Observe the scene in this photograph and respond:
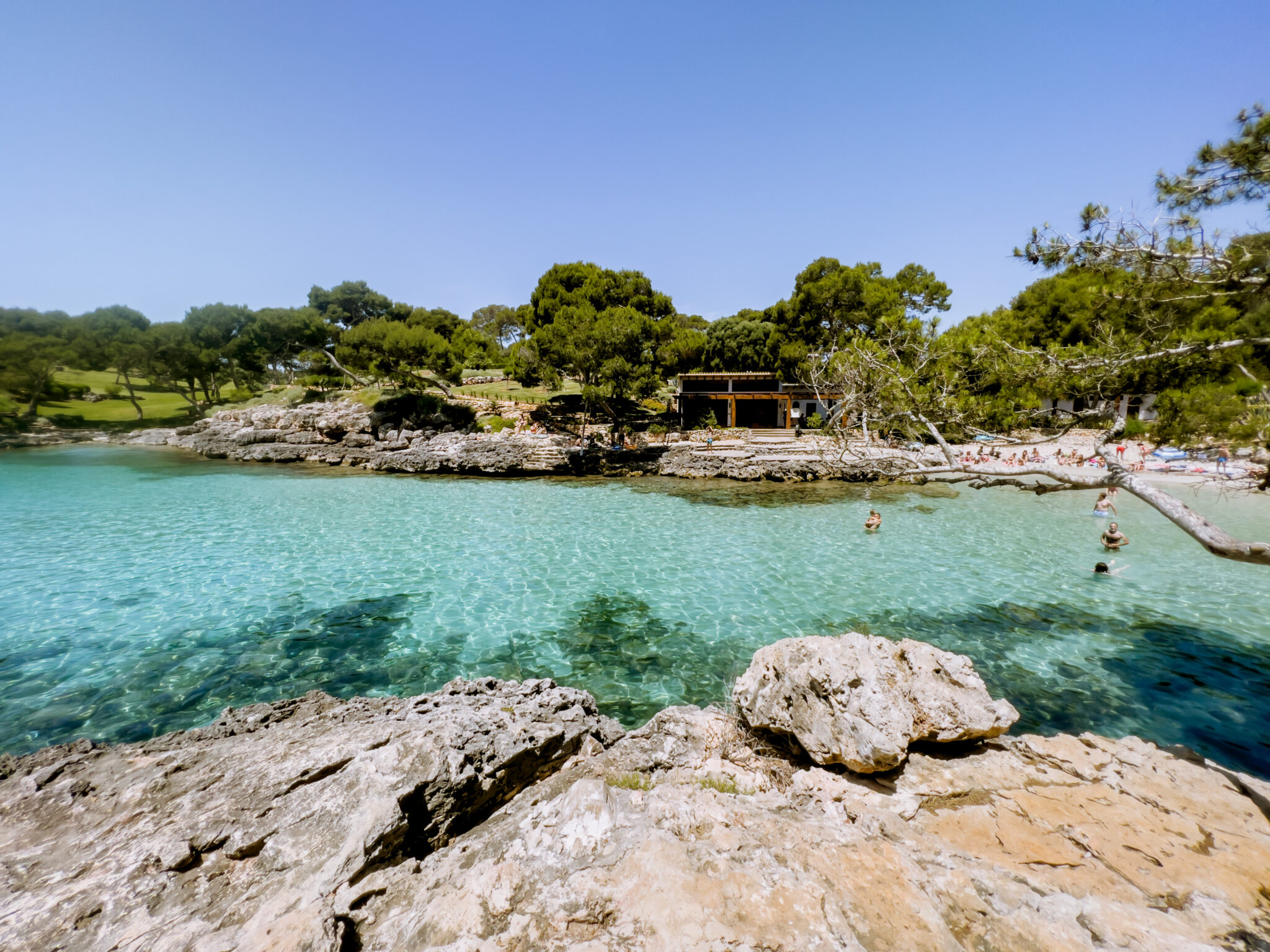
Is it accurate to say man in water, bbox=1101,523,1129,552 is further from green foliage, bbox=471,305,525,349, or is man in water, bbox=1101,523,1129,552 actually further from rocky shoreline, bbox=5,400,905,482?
green foliage, bbox=471,305,525,349

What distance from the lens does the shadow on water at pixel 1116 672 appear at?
6.06m

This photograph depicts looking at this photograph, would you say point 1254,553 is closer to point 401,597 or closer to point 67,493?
point 401,597

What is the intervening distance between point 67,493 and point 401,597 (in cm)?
2250

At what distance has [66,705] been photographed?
21.5ft

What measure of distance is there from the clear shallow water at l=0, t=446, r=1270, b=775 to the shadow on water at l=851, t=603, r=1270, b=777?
→ 44 millimetres

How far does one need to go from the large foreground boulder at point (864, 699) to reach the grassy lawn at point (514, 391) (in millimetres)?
38133

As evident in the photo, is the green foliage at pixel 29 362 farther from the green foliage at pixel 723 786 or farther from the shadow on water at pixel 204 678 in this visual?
the green foliage at pixel 723 786

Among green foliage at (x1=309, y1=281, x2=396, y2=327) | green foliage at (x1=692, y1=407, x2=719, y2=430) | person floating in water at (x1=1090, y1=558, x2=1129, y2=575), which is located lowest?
person floating in water at (x1=1090, y1=558, x2=1129, y2=575)

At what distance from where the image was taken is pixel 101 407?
5194cm

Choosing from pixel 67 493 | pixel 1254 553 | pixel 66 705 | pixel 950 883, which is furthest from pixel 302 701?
pixel 67 493

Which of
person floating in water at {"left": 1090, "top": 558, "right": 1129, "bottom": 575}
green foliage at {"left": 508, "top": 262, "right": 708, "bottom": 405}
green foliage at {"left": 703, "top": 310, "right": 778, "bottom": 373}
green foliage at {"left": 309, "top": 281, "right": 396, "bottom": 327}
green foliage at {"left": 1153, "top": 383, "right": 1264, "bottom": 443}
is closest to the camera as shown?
green foliage at {"left": 1153, "top": 383, "right": 1264, "bottom": 443}

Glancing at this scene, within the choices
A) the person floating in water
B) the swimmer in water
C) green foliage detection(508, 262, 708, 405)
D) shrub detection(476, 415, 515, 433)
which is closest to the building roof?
green foliage detection(508, 262, 708, 405)

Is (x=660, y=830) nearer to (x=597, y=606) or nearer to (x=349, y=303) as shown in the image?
(x=597, y=606)

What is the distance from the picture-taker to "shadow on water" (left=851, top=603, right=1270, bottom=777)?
606 cm
